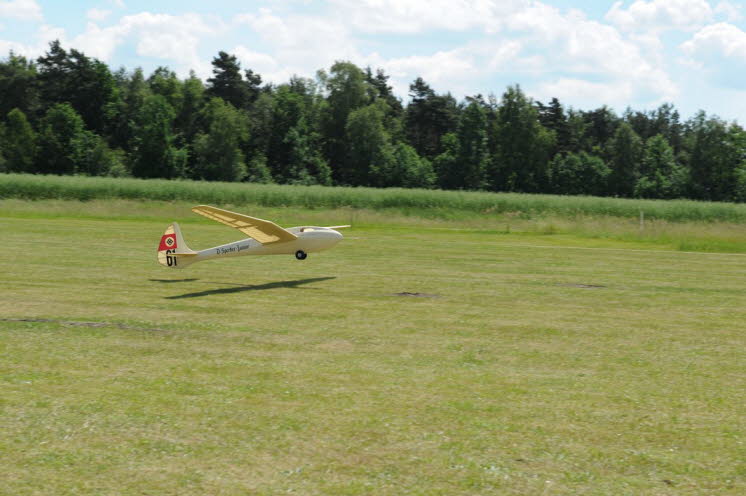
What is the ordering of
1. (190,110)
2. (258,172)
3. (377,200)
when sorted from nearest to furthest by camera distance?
(377,200) < (258,172) < (190,110)

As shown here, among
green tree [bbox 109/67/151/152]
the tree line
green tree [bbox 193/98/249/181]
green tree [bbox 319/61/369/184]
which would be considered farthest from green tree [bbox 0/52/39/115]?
green tree [bbox 319/61/369/184]

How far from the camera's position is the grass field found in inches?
278

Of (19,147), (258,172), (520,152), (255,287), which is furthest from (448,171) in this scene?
(255,287)

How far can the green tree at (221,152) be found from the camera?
323ft

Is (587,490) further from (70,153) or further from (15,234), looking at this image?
(70,153)

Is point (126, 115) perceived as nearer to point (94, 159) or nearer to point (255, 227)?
point (94, 159)

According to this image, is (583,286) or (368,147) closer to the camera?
(583,286)

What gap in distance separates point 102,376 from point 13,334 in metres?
3.64

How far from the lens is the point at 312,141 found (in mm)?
111125

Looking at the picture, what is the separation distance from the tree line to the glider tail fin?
77445 millimetres

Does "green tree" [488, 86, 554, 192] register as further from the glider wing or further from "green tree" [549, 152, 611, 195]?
the glider wing

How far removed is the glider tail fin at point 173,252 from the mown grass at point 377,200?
3465 cm

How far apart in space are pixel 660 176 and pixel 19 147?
8497cm

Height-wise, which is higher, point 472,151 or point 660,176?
point 472,151
